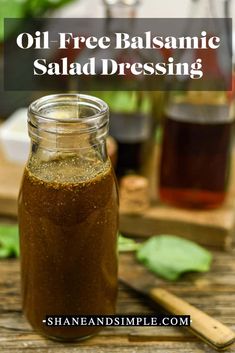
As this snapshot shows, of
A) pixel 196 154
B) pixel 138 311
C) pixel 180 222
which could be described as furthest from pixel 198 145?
pixel 138 311

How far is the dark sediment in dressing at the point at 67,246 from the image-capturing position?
2.63 feet

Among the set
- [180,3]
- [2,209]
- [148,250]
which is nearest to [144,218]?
[148,250]

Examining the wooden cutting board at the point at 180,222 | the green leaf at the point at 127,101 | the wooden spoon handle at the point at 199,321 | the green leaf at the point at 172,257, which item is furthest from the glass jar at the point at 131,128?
the wooden spoon handle at the point at 199,321

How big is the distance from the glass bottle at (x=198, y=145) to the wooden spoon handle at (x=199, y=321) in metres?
0.27

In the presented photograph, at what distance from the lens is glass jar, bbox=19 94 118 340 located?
798 millimetres

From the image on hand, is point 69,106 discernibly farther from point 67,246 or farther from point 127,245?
point 127,245

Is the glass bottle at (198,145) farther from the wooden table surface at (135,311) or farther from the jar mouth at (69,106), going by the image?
the jar mouth at (69,106)

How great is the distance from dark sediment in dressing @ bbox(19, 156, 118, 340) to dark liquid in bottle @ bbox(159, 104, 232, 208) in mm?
337

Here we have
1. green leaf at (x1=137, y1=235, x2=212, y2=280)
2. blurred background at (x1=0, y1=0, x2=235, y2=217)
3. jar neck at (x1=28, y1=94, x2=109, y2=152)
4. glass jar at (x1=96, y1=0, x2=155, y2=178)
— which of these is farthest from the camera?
glass jar at (x1=96, y1=0, x2=155, y2=178)

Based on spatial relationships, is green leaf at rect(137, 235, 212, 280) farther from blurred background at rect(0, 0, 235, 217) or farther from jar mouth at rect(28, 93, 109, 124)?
jar mouth at rect(28, 93, 109, 124)

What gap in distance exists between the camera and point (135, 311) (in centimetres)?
95

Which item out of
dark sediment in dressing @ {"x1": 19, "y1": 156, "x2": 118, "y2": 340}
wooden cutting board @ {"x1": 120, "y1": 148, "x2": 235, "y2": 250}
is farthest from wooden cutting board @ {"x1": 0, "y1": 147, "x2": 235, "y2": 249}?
dark sediment in dressing @ {"x1": 19, "y1": 156, "x2": 118, "y2": 340}

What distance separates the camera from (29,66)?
149 centimetres

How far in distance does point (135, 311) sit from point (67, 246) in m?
0.18
